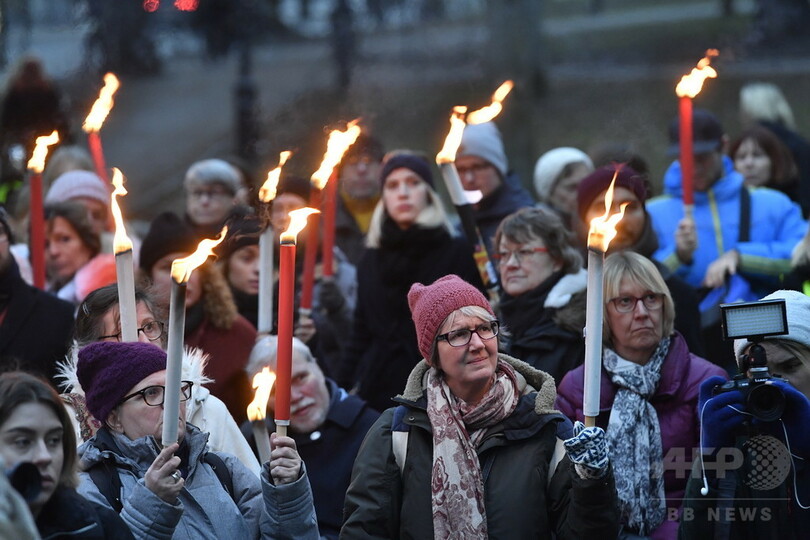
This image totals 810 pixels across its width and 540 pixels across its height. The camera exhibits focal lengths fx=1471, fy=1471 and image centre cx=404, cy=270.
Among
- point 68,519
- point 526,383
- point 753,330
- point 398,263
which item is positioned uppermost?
point 398,263

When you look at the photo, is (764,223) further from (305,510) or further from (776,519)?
(305,510)

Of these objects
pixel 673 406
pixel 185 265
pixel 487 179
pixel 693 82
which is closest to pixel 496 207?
pixel 487 179

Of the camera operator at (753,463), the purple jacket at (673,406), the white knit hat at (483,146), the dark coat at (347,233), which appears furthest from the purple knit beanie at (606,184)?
the camera operator at (753,463)

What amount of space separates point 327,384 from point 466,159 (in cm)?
181

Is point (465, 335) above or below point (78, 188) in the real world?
below

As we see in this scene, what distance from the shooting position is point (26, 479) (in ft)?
11.7

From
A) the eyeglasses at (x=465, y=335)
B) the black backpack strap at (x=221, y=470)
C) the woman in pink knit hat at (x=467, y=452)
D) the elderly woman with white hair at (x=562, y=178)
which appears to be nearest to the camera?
the woman in pink knit hat at (x=467, y=452)

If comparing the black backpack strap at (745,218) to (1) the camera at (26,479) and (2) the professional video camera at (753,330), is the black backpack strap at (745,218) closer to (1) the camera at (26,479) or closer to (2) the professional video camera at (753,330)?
(2) the professional video camera at (753,330)

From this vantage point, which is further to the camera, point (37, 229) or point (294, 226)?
point (37, 229)

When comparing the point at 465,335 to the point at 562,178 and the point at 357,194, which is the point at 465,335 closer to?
the point at 562,178

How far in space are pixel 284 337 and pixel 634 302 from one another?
160 centimetres

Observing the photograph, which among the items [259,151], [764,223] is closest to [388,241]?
[764,223]

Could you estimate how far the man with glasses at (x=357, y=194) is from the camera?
27.3 feet

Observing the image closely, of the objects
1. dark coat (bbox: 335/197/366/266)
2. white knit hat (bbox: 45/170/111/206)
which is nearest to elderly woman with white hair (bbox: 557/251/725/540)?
dark coat (bbox: 335/197/366/266)
